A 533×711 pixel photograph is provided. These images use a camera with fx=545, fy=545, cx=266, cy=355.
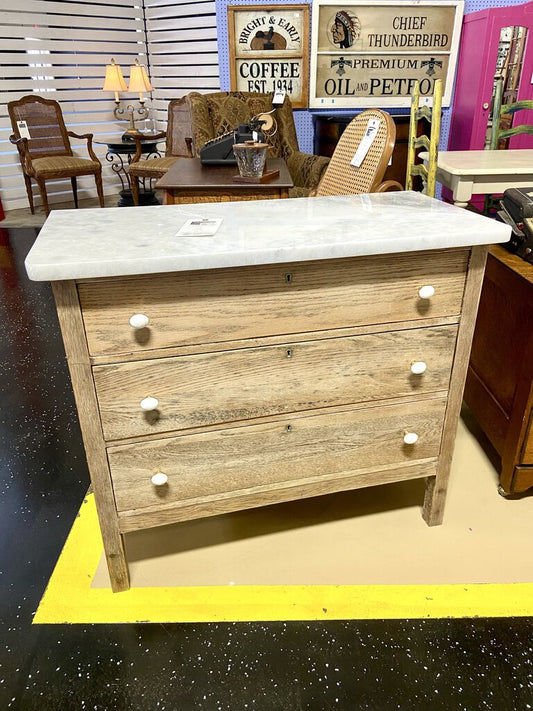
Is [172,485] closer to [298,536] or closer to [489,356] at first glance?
[298,536]

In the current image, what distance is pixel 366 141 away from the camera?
2143 mm

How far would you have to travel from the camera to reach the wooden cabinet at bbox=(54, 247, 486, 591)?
142 centimetres

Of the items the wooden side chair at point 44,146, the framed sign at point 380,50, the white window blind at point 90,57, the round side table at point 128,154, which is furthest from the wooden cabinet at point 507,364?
the white window blind at point 90,57

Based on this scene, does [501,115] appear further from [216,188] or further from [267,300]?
[267,300]

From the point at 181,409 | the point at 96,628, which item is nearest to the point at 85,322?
the point at 181,409

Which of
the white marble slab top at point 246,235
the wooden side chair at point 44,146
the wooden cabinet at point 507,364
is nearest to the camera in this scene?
the white marble slab top at point 246,235

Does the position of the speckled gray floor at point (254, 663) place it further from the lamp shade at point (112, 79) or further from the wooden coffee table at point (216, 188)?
the lamp shade at point (112, 79)

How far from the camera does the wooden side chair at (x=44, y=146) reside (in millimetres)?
6336

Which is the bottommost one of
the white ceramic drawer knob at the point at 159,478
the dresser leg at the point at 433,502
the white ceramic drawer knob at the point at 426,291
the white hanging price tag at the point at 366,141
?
the dresser leg at the point at 433,502

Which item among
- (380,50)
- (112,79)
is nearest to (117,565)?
(380,50)

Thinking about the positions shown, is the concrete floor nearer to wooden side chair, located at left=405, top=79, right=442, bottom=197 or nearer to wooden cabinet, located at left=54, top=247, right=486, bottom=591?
wooden side chair, located at left=405, top=79, right=442, bottom=197

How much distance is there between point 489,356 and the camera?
7.39ft

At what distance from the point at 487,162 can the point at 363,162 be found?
33.0 inches

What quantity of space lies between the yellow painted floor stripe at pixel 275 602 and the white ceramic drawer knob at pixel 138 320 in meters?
0.93
